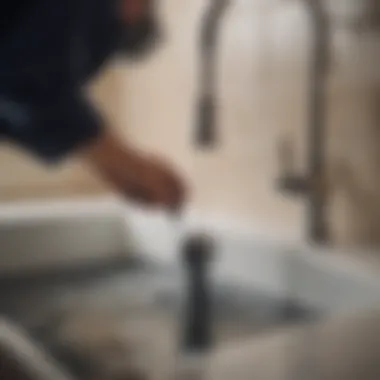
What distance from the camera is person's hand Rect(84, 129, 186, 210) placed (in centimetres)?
85

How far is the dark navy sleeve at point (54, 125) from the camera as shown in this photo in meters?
0.82

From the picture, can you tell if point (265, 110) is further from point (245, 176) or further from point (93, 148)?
point (93, 148)

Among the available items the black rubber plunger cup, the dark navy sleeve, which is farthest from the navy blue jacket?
the black rubber plunger cup

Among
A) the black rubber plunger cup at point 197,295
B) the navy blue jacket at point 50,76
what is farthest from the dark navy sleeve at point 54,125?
the black rubber plunger cup at point 197,295

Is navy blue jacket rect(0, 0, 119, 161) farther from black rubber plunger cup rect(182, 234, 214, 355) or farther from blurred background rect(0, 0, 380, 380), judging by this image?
black rubber plunger cup rect(182, 234, 214, 355)

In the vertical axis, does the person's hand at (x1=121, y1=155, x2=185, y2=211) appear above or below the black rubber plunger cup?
above

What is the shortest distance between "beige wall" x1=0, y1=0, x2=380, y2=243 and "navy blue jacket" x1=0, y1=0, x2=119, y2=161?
0.05m

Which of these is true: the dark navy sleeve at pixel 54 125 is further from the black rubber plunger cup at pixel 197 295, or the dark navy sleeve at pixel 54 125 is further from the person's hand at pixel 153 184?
the black rubber plunger cup at pixel 197 295

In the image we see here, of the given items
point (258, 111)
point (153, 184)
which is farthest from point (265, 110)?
point (153, 184)

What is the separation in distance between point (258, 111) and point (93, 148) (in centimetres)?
22

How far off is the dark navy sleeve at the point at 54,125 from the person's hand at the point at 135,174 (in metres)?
0.02

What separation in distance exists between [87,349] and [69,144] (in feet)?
0.76

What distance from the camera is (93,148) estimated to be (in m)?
0.84

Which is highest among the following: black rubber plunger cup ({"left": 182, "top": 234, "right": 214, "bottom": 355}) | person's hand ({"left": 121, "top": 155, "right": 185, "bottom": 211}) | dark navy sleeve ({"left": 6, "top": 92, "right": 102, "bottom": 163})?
dark navy sleeve ({"left": 6, "top": 92, "right": 102, "bottom": 163})
